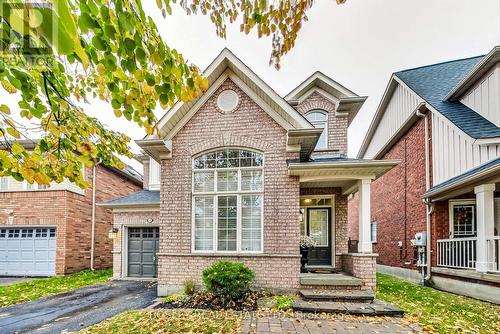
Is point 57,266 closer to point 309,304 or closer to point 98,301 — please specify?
point 98,301

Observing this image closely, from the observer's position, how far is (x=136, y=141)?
8.29 meters

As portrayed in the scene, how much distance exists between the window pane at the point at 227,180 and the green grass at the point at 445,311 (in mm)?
4757

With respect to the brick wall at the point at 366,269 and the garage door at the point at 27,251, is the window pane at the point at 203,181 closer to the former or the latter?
the brick wall at the point at 366,269

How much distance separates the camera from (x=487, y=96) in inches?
360

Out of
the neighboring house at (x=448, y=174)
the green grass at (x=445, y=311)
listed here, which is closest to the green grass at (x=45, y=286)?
the green grass at (x=445, y=311)

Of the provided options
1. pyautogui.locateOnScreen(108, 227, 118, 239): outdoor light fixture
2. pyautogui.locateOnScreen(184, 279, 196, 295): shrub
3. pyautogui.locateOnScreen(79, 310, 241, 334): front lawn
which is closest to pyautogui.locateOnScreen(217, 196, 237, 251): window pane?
pyautogui.locateOnScreen(184, 279, 196, 295): shrub

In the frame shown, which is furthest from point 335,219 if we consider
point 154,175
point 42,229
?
point 42,229

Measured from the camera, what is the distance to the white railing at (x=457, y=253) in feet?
27.7

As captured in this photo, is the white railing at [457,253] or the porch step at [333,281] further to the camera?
the white railing at [457,253]

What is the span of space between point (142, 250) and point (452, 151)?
38.9 feet

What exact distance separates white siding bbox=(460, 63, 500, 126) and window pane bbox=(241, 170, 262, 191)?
7399mm

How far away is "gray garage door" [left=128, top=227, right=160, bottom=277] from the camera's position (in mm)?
11812

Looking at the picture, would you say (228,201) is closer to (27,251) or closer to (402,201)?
(402,201)

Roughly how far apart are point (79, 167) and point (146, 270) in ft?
29.4
